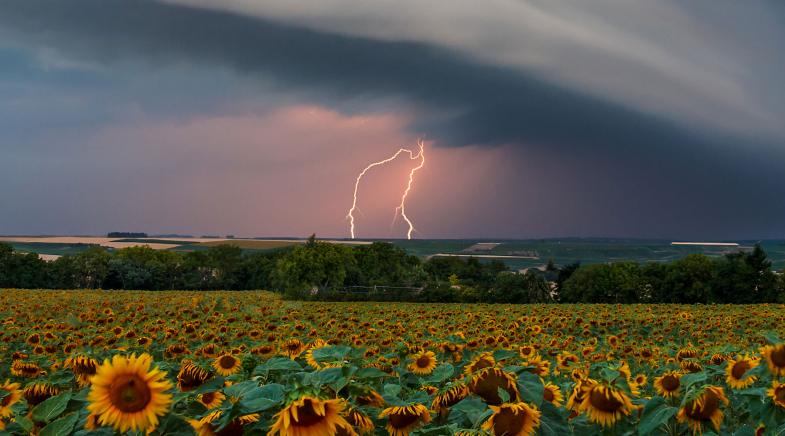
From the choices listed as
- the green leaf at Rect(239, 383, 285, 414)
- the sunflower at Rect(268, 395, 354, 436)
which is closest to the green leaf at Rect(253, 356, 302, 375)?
the green leaf at Rect(239, 383, 285, 414)

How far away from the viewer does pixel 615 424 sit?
10.5 ft

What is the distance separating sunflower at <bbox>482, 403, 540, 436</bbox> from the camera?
2.71 m

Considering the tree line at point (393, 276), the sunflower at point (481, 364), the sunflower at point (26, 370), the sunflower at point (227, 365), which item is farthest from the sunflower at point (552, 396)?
the tree line at point (393, 276)

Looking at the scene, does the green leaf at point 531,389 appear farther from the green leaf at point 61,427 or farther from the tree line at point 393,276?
the tree line at point 393,276

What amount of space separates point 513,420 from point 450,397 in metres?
0.50

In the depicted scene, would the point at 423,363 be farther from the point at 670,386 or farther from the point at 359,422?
the point at 359,422

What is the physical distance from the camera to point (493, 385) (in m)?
3.02

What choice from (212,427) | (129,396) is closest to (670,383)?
(212,427)

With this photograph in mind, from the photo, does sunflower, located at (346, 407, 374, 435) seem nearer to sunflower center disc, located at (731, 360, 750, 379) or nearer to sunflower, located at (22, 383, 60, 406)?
sunflower, located at (22, 383, 60, 406)

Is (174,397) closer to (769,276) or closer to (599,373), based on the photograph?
(599,373)

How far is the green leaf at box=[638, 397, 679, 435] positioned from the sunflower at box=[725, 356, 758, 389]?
1.54 meters

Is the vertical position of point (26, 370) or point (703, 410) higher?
point (703, 410)

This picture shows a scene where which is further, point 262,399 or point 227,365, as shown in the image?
point 227,365

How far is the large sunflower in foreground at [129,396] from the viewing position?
2684mm
